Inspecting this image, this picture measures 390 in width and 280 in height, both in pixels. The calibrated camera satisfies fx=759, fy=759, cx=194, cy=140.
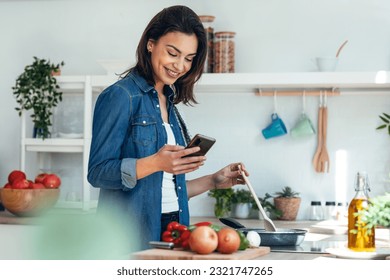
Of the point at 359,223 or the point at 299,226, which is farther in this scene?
the point at 299,226

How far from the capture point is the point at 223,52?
358cm

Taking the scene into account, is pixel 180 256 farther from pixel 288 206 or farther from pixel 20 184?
pixel 288 206

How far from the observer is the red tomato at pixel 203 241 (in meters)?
1.59

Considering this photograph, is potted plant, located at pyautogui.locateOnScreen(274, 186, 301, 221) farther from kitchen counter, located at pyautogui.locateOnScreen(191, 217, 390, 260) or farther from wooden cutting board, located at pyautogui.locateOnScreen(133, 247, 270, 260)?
wooden cutting board, located at pyautogui.locateOnScreen(133, 247, 270, 260)

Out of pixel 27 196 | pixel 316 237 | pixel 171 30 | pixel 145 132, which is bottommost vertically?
pixel 316 237

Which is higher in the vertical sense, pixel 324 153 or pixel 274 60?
pixel 274 60

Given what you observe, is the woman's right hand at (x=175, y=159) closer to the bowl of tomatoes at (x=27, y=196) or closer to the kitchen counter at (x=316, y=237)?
the kitchen counter at (x=316, y=237)

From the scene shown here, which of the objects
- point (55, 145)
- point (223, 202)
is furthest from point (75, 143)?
point (223, 202)

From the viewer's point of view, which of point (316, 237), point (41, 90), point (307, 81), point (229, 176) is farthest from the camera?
point (41, 90)

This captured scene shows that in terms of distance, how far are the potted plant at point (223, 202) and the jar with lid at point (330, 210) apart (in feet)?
1.48

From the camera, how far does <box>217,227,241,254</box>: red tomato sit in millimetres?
1616

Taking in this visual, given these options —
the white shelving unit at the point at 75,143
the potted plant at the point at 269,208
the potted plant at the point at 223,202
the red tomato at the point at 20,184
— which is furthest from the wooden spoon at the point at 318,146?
the red tomato at the point at 20,184

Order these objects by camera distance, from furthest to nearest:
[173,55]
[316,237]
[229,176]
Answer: [316,237]
[229,176]
[173,55]

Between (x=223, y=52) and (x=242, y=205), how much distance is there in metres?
0.73
